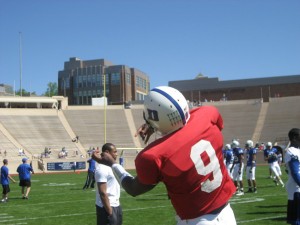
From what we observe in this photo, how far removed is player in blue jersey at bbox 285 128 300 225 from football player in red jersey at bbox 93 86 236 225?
3408mm

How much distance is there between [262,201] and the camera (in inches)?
550

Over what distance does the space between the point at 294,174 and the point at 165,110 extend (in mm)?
3906

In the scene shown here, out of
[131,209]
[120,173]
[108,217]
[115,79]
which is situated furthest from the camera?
[115,79]

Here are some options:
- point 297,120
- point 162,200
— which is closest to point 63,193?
point 162,200

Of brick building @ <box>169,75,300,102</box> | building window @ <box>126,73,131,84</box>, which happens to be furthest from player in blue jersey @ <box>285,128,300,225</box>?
building window @ <box>126,73,131,84</box>

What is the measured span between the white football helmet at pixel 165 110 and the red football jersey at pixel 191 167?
58 mm

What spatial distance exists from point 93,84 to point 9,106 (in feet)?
95.7

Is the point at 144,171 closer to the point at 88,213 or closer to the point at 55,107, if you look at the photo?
the point at 88,213

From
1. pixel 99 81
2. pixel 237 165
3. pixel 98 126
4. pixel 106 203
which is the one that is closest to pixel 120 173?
pixel 106 203

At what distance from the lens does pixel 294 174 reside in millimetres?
6164

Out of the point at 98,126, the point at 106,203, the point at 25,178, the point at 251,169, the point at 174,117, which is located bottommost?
the point at 25,178

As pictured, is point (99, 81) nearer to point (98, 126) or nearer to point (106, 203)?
point (98, 126)

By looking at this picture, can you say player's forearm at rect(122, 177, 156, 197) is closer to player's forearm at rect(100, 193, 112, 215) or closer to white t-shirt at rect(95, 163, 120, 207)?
player's forearm at rect(100, 193, 112, 215)

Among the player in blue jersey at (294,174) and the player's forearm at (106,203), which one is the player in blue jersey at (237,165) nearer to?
the player in blue jersey at (294,174)
